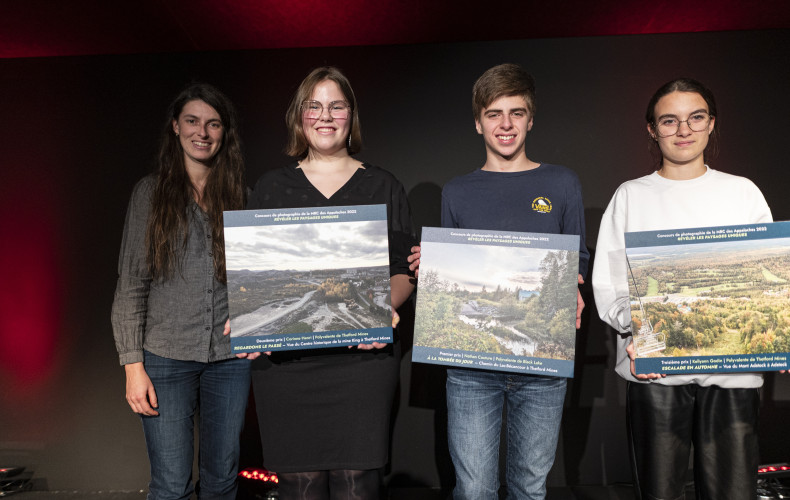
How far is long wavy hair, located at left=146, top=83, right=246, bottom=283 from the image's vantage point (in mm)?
1804

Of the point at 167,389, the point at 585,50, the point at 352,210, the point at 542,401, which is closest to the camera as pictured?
the point at 352,210

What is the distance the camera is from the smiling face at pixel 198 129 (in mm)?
1926

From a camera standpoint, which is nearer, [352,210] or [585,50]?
[352,210]

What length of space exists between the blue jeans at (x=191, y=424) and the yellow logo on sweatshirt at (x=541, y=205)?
1.28m

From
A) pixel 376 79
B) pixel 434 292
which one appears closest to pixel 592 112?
pixel 376 79

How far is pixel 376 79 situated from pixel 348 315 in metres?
1.77

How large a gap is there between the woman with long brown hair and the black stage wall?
3.32ft

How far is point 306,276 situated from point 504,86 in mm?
991

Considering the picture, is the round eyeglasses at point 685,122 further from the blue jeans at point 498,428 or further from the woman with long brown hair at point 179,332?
the woman with long brown hair at point 179,332

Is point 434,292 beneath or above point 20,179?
beneath

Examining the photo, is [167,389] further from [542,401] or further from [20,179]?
[20,179]

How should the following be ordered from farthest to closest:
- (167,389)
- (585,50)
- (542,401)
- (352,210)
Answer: (585,50), (167,389), (542,401), (352,210)

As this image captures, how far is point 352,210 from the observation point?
151cm

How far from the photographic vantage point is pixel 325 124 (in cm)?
166
